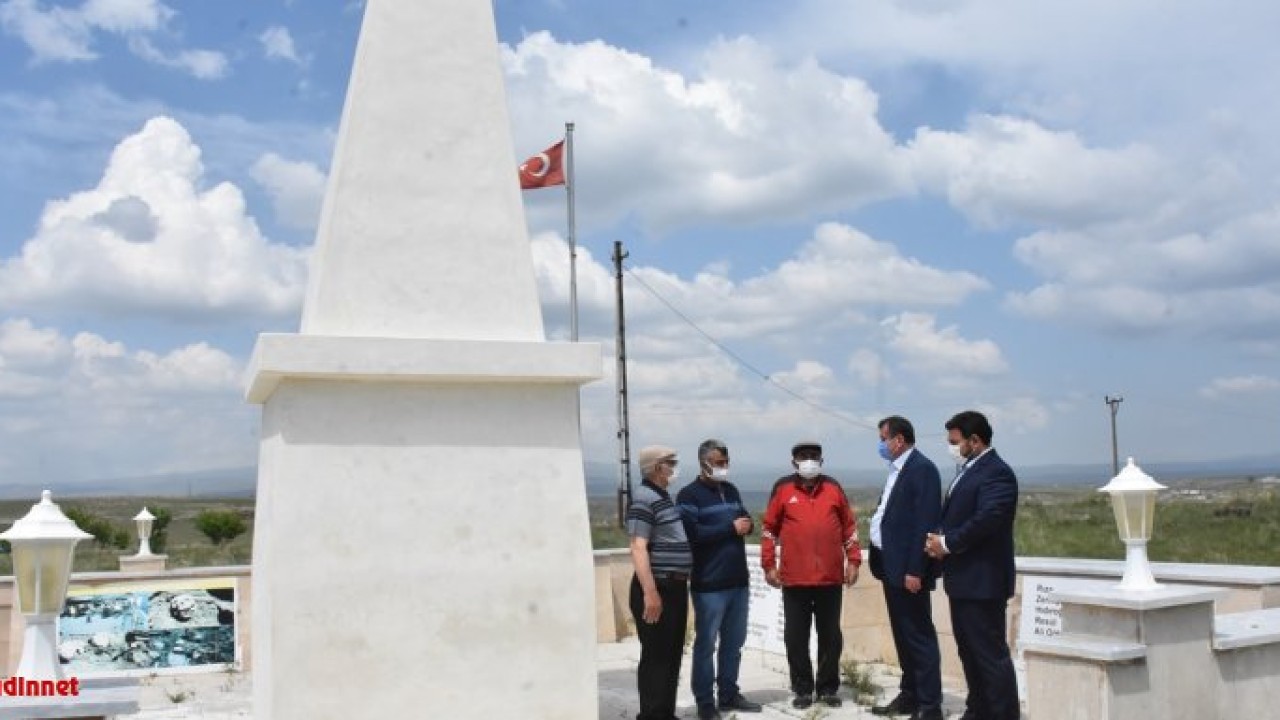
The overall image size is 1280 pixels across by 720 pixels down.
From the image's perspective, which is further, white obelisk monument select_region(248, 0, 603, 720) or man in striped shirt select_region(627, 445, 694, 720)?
man in striped shirt select_region(627, 445, 694, 720)

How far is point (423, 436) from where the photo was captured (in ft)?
19.1

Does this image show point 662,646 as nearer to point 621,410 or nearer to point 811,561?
point 811,561

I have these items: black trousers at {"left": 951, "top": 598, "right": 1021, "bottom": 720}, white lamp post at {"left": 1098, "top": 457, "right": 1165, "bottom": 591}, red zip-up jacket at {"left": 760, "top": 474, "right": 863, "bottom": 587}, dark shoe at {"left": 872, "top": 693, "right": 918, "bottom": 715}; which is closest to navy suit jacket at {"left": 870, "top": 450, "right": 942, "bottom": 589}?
red zip-up jacket at {"left": 760, "top": 474, "right": 863, "bottom": 587}

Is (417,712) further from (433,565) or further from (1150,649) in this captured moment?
(1150,649)

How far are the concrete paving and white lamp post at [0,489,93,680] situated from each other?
11.6ft

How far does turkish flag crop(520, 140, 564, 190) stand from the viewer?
1332cm

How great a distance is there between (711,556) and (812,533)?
0.75 meters

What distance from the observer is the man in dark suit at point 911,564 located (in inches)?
290

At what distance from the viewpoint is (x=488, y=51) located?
6316mm

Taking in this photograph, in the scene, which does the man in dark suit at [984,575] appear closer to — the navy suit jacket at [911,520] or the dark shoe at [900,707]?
the navy suit jacket at [911,520]

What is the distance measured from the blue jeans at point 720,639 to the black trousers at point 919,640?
3.23 ft

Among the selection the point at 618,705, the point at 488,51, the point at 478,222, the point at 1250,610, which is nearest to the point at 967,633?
the point at 1250,610

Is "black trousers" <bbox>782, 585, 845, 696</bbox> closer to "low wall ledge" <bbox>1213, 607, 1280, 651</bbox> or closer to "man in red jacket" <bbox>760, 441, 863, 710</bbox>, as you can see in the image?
"man in red jacket" <bbox>760, 441, 863, 710</bbox>

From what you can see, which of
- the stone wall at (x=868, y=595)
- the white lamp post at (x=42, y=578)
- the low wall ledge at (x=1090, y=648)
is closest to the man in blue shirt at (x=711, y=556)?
the stone wall at (x=868, y=595)
